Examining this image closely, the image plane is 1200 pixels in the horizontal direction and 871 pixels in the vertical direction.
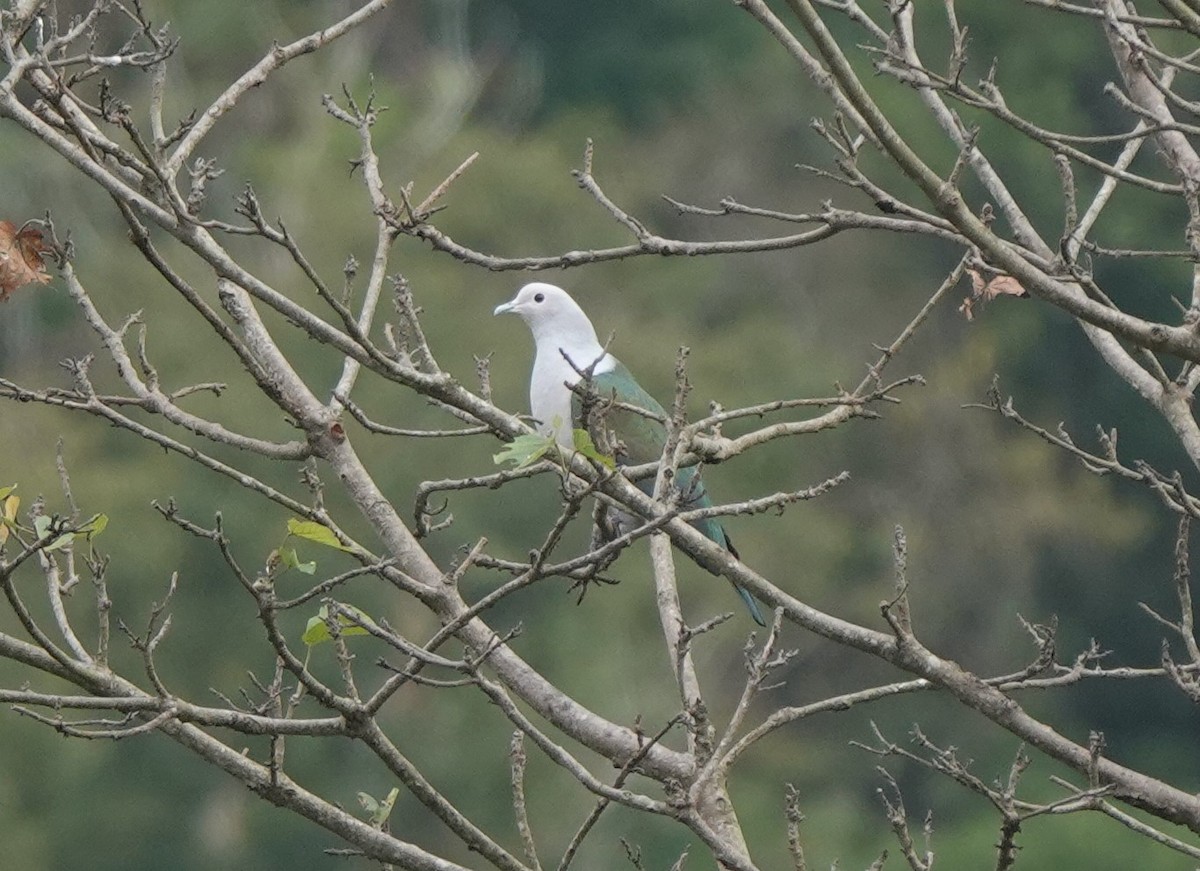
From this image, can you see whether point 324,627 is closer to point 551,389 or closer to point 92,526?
point 92,526

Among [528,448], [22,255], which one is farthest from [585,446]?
[22,255]

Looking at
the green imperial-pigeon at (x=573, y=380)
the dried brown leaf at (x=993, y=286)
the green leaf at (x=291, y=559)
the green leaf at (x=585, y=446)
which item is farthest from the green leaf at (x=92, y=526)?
the green imperial-pigeon at (x=573, y=380)

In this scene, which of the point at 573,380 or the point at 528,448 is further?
the point at 573,380

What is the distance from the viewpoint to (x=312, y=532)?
3189mm

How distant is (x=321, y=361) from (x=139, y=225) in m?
19.4

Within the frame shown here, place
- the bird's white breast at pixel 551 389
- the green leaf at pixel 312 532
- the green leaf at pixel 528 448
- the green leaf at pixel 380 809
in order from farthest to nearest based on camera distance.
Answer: the bird's white breast at pixel 551 389 < the green leaf at pixel 380 809 < the green leaf at pixel 312 532 < the green leaf at pixel 528 448

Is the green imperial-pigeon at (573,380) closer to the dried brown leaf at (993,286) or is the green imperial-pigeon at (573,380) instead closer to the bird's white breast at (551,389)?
the bird's white breast at (551,389)

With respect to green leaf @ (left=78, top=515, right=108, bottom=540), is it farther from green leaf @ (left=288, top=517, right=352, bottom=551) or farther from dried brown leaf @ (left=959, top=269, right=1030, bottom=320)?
dried brown leaf @ (left=959, top=269, right=1030, bottom=320)

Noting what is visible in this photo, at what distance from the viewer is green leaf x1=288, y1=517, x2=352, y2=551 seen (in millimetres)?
3137

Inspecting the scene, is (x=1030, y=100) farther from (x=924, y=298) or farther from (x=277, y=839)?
(x=277, y=839)

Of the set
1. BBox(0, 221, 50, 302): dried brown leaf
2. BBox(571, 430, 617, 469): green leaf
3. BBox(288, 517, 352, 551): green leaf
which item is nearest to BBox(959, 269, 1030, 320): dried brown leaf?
BBox(571, 430, 617, 469): green leaf

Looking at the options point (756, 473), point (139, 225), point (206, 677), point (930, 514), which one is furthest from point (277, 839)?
point (139, 225)

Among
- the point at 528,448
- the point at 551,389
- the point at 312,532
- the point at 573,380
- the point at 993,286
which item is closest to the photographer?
the point at 528,448

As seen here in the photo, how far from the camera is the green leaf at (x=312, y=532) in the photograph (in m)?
3.14
